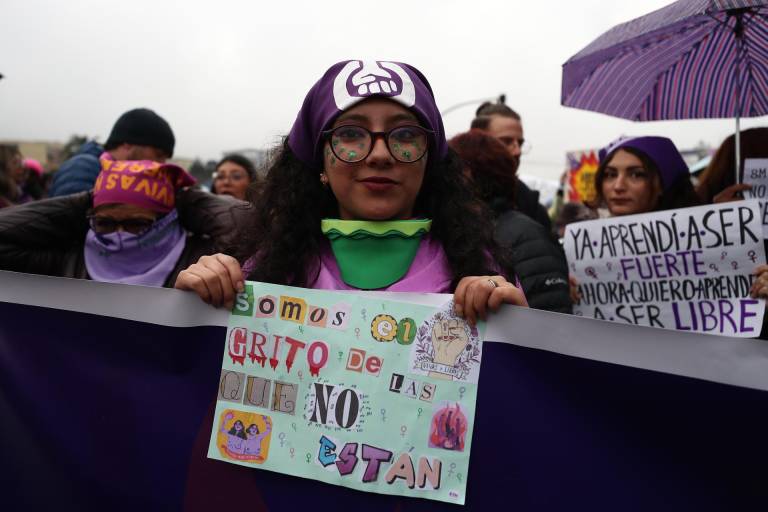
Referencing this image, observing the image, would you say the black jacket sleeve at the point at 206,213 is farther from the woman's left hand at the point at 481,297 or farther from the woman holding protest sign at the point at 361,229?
the woman's left hand at the point at 481,297

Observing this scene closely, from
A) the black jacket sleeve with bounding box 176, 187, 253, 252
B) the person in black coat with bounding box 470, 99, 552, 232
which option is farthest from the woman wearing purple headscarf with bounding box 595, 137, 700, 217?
the black jacket sleeve with bounding box 176, 187, 253, 252

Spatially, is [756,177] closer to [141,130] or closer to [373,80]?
[373,80]

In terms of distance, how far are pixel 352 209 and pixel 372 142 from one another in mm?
182

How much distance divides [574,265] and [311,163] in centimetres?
164

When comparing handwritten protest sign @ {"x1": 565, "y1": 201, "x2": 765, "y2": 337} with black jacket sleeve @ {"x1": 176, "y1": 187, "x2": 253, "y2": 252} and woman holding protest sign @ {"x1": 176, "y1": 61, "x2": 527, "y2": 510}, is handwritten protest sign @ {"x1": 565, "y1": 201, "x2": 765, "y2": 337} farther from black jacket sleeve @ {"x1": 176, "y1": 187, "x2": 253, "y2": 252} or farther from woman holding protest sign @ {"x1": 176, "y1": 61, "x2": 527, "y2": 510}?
black jacket sleeve @ {"x1": 176, "y1": 187, "x2": 253, "y2": 252}

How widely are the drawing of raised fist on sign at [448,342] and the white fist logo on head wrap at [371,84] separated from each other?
550 millimetres

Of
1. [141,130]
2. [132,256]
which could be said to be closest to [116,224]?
[132,256]

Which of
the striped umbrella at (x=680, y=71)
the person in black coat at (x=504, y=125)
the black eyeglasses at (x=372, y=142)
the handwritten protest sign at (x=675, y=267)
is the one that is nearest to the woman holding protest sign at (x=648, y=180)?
the handwritten protest sign at (x=675, y=267)

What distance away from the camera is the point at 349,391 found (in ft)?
5.17

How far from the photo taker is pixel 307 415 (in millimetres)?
1587

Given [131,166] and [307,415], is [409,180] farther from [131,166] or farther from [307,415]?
[131,166]

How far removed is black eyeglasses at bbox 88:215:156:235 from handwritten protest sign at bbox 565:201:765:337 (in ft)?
5.96

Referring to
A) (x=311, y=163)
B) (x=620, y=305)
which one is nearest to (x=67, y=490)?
(x=311, y=163)

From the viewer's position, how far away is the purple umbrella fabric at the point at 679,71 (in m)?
3.26
